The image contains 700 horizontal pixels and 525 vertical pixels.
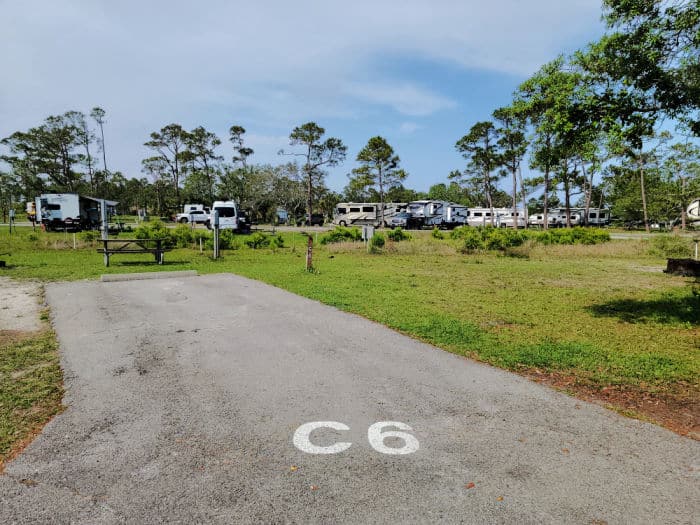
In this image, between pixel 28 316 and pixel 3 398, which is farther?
pixel 28 316

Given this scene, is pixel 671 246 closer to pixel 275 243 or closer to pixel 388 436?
pixel 275 243

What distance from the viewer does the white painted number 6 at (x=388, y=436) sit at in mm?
2930

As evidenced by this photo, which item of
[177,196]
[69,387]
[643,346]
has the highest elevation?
[177,196]

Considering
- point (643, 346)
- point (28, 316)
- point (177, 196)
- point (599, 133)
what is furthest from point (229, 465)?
point (177, 196)

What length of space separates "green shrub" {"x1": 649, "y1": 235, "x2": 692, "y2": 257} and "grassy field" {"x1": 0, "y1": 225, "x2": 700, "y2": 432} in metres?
0.75

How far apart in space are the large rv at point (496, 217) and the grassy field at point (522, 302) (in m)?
30.4

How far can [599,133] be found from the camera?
6184mm

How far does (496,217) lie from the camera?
159ft

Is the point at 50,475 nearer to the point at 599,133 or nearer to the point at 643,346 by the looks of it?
the point at 643,346

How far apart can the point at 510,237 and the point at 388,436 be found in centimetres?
1856

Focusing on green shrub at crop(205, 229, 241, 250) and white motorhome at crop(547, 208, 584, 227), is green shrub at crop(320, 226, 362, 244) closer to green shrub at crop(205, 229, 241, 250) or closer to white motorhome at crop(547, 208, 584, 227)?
green shrub at crop(205, 229, 241, 250)

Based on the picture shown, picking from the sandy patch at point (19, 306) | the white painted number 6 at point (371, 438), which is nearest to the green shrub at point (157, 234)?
the sandy patch at point (19, 306)

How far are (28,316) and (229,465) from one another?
577cm

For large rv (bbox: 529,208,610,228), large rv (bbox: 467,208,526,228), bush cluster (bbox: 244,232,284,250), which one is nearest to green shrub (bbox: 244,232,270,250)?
bush cluster (bbox: 244,232,284,250)
